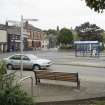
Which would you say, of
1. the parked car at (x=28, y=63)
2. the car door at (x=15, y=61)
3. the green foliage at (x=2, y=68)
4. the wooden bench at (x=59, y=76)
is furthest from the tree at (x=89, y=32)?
the green foliage at (x=2, y=68)

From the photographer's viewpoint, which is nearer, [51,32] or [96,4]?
[96,4]

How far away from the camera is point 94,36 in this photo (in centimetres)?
11650

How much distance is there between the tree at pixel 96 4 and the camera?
11.9 meters

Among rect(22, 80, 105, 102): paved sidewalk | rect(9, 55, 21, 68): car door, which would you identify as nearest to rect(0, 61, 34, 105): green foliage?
rect(22, 80, 105, 102): paved sidewalk

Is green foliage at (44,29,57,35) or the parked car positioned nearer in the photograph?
the parked car

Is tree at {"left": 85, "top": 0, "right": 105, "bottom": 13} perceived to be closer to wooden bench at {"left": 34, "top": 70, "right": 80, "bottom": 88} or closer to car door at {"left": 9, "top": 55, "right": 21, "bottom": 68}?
wooden bench at {"left": 34, "top": 70, "right": 80, "bottom": 88}

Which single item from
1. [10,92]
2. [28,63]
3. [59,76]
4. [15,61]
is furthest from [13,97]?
[15,61]

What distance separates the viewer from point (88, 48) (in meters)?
64.1

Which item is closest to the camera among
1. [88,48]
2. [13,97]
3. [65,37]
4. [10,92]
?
[13,97]

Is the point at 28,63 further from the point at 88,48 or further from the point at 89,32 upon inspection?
the point at 89,32

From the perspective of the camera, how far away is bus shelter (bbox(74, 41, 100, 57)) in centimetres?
6081

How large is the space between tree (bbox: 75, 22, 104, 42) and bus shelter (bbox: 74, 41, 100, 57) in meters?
48.6

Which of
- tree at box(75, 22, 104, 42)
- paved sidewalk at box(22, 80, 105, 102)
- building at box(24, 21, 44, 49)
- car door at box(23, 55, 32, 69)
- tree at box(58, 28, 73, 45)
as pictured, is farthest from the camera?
building at box(24, 21, 44, 49)

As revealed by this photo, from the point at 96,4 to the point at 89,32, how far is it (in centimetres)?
10752
